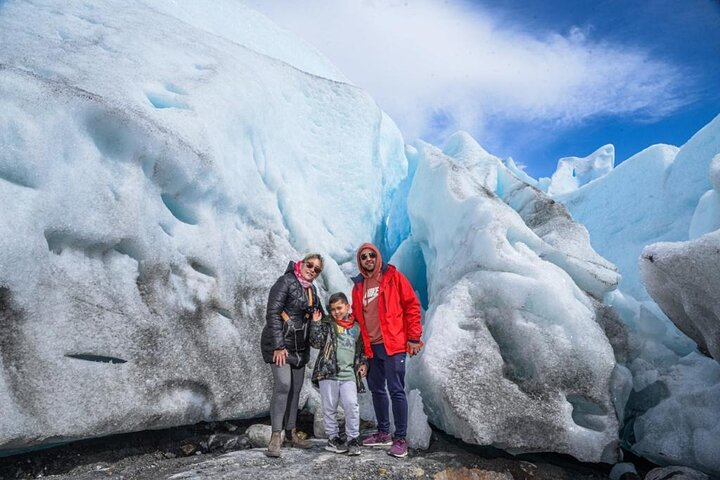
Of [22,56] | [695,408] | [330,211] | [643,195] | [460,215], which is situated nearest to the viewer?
[695,408]

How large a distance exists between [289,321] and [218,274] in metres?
1.58

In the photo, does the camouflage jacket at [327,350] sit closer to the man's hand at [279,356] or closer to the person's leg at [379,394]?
the person's leg at [379,394]

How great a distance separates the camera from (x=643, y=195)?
374 inches

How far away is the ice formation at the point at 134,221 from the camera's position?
335 cm

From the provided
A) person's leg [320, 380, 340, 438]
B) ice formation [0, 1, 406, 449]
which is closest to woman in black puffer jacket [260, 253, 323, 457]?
person's leg [320, 380, 340, 438]

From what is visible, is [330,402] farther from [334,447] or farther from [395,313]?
[395,313]

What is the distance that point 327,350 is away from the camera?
141 inches

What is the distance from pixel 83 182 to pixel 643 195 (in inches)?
403

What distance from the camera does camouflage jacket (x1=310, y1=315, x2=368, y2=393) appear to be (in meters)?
3.52

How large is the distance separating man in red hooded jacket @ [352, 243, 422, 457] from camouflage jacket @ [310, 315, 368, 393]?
0.10 m

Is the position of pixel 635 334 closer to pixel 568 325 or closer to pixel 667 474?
pixel 568 325

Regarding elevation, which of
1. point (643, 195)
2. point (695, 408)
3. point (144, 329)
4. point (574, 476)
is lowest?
point (574, 476)

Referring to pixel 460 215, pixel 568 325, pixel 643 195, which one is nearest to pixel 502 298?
pixel 568 325

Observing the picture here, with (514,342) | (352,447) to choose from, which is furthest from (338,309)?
(514,342)
